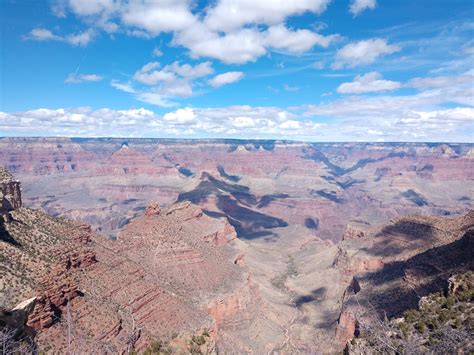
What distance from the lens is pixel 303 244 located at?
16262cm

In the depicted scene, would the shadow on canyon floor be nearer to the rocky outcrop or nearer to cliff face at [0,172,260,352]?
cliff face at [0,172,260,352]

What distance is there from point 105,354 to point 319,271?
91.3 m

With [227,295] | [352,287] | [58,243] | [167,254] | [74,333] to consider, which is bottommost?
[352,287]

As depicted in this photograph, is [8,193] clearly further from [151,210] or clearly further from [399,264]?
[399,264]

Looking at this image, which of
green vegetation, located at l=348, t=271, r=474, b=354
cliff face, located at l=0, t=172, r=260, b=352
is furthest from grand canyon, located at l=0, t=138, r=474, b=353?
green vegetation, located at l=348, t=271, r=474, b=354

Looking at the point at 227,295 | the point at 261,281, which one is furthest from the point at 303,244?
the point at 227,295

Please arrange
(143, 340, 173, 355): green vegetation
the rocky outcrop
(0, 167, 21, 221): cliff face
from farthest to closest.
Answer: the rocky outcrop < (0, 167, 21, 221): cliff face < (143, 340, 173, 355): green vegetation

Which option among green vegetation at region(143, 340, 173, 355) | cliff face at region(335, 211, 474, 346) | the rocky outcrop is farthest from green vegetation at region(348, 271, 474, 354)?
the rocky outcrop

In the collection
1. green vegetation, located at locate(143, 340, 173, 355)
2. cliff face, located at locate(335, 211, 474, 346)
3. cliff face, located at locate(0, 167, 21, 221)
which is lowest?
cliff face, located at locate(335, 211, 474, 346)

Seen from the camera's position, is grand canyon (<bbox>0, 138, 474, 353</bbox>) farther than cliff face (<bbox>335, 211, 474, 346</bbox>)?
No

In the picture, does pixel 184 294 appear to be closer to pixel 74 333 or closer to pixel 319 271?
pixel 74 333

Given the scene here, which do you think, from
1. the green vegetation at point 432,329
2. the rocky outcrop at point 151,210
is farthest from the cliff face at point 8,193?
the green vegetation at point 432,329

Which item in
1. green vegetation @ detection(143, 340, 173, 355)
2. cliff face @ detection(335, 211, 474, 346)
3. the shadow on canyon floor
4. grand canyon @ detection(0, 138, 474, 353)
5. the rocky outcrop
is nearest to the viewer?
green vegetation @ detection(143, 340, 173, 355)

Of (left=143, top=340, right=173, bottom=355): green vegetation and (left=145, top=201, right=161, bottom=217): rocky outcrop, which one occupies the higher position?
(left=145, top=201, right=161, bottom=217): rocky outcrop
